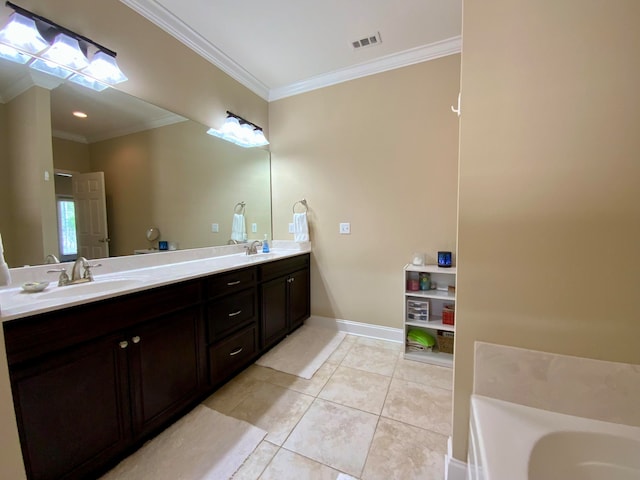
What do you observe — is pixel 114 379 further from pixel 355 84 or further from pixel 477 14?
pixel 355 84

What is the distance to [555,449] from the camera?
2.52 ft

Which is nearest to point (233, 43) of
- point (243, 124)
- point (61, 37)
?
point (243, 124)

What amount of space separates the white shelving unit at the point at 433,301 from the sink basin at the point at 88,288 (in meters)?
1.97

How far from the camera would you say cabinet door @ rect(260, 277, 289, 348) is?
206 centimetres

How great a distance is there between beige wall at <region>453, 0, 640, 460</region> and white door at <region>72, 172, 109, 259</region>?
2064 millimetres

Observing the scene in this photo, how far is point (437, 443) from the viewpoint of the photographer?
1290 millimetres

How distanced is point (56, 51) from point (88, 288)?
1290mm

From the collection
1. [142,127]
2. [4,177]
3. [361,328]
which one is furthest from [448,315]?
[4,177]

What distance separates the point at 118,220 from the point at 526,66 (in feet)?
7.66

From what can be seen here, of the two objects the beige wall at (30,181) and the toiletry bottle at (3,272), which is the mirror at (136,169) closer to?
the beige wall at (30,181)

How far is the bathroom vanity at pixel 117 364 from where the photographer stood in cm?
88

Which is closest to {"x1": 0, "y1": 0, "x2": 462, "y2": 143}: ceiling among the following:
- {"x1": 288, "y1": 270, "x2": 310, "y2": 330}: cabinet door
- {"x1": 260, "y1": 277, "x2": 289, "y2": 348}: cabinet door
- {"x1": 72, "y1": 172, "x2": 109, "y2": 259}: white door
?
{"x1": 72, "y1": 172, "x2": 109, "y2": 259}: white door

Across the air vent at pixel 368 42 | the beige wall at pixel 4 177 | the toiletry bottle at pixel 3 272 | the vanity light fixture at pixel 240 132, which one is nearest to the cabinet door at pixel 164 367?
the toiletry bottle at pixel 3 272

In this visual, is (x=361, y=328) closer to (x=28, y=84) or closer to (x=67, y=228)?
(x=67, y=228)
